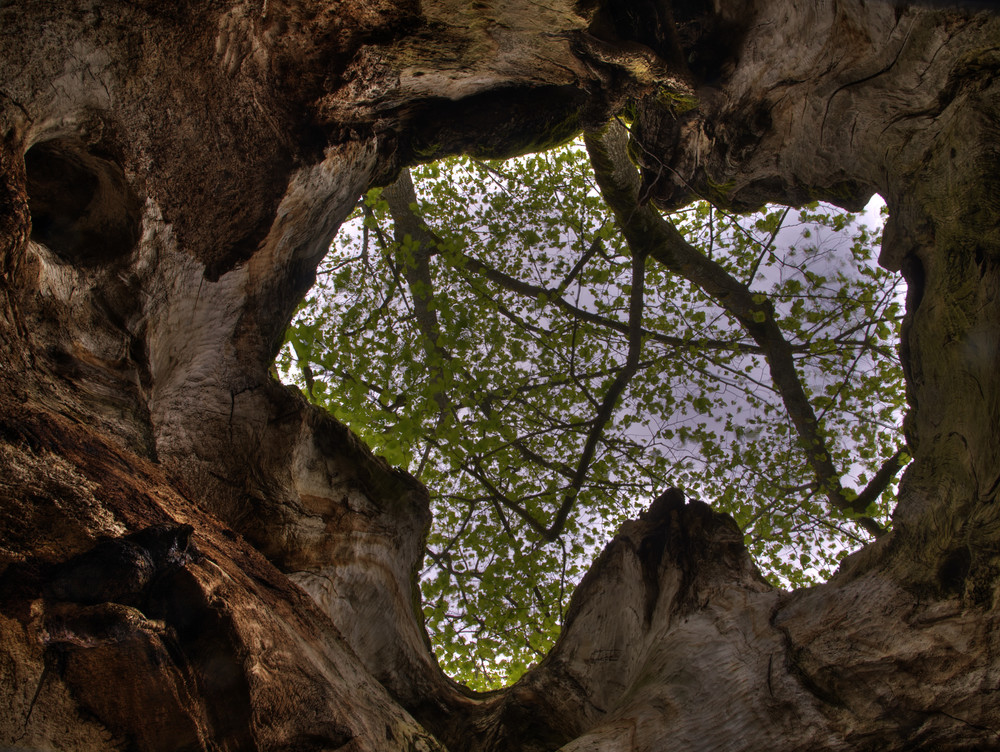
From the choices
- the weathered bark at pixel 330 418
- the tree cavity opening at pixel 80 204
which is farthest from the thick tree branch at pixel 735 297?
the tree cavity opening at pixel 80 204

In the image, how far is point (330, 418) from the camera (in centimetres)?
370

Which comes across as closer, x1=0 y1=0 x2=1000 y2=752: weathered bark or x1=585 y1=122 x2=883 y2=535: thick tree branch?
x1=0 y1=0 x2=1000 y2=752: weathered bark

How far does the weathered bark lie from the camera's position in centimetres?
171

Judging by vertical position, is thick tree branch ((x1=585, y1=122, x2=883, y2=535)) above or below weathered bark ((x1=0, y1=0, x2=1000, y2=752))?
above

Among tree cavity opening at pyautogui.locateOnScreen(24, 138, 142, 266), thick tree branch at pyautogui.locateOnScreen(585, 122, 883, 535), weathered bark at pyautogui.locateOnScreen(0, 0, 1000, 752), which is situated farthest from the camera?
thick tree branch at pyautogui.locateOnScreen(585, 122, 883, 535)

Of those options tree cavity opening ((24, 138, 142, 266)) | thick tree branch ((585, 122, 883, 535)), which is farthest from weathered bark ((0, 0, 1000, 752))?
thick tree branch ((585, 122, 883, 535))

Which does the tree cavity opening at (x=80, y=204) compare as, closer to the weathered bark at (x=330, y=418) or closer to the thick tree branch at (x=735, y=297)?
the weathered bark at (x=330, y=418)

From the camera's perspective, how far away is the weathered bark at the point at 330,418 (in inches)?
67.4

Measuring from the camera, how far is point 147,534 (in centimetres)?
170

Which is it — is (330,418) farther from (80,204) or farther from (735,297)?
(735,297)

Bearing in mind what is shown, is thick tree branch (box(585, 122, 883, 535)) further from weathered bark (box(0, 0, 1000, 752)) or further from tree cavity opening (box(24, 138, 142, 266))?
tree cavity opening (box(24, 138, 142, 266))

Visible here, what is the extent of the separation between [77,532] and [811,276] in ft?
23.6

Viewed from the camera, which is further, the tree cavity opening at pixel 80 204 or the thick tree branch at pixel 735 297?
the thick tree branch at pixel 735 297

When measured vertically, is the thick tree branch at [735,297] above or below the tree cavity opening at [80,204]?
above
